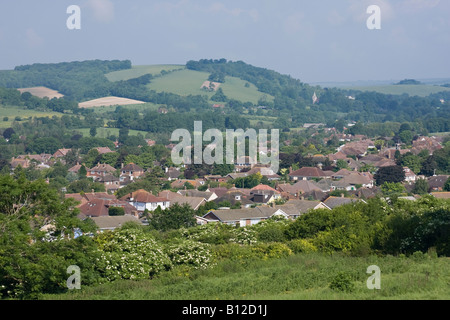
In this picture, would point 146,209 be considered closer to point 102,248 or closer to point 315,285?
point 102,248

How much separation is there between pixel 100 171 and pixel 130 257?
47.1m

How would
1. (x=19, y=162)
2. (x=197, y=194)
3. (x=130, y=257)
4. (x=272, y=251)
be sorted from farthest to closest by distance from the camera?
(x=19, y=162) < (x=197, y=194) < (x=272, y=251) < (x=130, y=257)

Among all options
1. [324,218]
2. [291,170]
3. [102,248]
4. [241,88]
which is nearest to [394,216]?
[324,218]

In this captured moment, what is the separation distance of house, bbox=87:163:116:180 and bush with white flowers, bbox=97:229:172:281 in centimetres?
4286

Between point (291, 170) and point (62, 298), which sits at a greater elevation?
point (62, 298)

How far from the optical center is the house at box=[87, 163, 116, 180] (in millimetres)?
60750

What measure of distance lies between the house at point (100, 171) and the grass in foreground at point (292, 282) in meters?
44.1

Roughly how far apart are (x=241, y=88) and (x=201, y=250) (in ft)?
548

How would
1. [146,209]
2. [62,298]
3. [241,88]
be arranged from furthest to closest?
[241,88] < [146,209] < [62,298]

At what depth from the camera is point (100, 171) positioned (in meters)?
62.2

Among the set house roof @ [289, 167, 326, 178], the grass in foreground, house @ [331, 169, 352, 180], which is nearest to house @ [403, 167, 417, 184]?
house @ [331, 169, 352, 180]

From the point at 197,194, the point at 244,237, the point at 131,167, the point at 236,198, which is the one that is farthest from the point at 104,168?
the point at 244,237

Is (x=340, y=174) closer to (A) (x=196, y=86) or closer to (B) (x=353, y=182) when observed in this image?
(B) (x=353, y=182)
